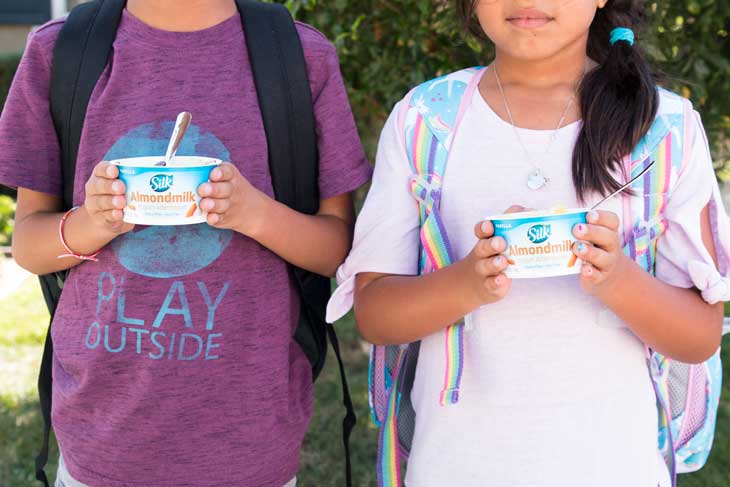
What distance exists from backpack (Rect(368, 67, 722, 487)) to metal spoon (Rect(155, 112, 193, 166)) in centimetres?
50

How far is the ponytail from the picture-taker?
2.05 m

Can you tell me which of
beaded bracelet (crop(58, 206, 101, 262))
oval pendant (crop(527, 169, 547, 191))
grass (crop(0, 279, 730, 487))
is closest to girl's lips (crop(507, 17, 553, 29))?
oval pendant (crop(527, 169, 547, 191))

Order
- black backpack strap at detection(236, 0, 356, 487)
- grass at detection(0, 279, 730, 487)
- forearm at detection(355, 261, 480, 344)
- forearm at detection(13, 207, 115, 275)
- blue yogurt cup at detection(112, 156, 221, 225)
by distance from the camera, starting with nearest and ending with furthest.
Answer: blue yogurt cup at detection(112, 156, 221, 225) < forearm at detection(355, 261, 480, 344) < forearm at detection(13, 207, 115, 275) < black backpack strap at detection(236, 0, 356, 487) < grass at detection(0, 279, 730, 487)

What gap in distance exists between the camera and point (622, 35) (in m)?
2.21

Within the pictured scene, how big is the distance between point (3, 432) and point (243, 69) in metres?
3.04

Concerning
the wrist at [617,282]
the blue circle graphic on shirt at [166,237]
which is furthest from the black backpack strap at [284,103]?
the wrist at [617,282]

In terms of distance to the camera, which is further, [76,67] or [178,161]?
[76,67]

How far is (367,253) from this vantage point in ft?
7.18

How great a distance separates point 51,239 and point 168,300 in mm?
322

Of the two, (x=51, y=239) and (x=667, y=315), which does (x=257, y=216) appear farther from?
(x=667, y=315)

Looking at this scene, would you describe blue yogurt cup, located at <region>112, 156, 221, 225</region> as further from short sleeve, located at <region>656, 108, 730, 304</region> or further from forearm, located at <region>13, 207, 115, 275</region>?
short sleeve, located at <region>656, 108, 730, 304</region>

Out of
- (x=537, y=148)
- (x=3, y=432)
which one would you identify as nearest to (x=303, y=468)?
(x=3, y=432)

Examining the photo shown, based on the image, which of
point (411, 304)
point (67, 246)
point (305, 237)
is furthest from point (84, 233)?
point (411, 304)

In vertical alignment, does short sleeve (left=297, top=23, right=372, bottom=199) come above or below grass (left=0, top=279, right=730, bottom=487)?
Answer: above
